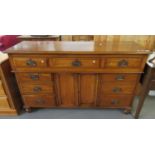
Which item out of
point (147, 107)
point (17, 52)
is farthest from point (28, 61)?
point (147, 107)

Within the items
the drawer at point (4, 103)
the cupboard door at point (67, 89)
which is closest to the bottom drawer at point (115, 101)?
the cupboard door at point (67, 89)

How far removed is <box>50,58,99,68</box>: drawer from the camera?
4.31ft

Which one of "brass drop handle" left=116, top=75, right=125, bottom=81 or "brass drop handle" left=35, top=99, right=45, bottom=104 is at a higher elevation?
"brass drop handle" left=116, top=75, right=125, bottom=81

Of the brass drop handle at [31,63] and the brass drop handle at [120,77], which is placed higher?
the brass drop handle at [31,63]

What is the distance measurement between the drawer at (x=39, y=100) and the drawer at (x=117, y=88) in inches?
27.0

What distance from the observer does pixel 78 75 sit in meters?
1.43

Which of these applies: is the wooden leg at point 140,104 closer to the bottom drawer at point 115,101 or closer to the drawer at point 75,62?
the bottom drawer at point 115,101

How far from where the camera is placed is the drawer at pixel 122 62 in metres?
1.30

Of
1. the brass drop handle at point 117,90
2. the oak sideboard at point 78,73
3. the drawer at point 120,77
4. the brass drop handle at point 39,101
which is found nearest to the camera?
the oak sideboard at point 78,73

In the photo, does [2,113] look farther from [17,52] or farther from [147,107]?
[147,107]

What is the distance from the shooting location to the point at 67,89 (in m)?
1.54

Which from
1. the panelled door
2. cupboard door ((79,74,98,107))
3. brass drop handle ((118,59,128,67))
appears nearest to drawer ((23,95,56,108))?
the panelled door

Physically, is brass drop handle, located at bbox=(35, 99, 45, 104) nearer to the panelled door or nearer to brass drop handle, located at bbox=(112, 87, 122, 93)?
the panelled door

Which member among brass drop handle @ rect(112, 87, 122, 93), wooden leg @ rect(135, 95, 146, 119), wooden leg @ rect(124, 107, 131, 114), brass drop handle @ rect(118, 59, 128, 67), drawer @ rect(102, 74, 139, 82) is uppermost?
brass drop handle @ rect(118, 59, 128, 67)
